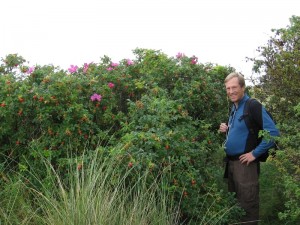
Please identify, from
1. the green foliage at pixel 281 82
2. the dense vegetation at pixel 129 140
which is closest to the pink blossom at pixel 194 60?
the dense vegetation at pixel 129 140

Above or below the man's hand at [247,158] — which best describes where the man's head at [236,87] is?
above

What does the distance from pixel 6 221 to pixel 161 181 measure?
1528mm

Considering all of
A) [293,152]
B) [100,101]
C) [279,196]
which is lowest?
[279,196]

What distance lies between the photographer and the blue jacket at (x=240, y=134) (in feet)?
16.4

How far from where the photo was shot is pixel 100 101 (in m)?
5.64

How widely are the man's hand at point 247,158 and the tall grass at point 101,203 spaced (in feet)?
3.66

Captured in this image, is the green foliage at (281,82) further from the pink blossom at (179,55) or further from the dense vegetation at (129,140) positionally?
the pink blossom at (179,55)

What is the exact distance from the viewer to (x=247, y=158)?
5.14 metres

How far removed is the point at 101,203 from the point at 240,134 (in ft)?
6.44

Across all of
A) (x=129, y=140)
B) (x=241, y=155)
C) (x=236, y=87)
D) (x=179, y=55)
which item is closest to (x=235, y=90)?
(x=236, y=87)

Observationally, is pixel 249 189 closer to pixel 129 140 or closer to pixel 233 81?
pixel 233 81

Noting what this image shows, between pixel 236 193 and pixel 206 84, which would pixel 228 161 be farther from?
pixel 206 84

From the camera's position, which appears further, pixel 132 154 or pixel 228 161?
pixel 228 161

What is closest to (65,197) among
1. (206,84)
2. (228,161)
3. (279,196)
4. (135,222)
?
(135,222)
